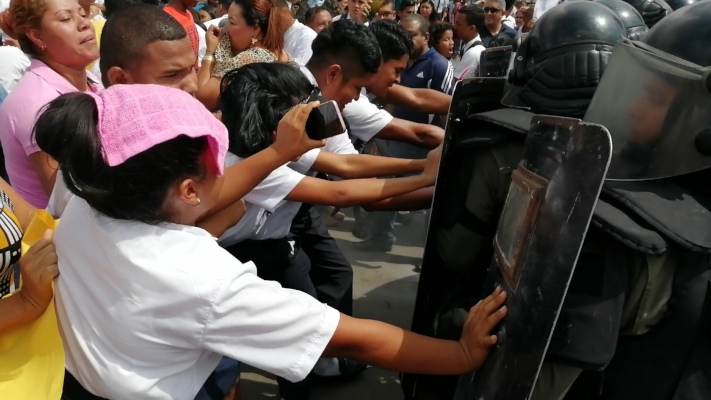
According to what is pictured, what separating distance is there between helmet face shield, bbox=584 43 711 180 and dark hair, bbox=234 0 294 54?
2.87m

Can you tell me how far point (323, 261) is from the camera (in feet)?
9.61

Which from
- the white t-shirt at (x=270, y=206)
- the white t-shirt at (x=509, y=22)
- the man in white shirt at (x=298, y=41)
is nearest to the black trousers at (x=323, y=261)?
the white t-shirt at (x=270, y=206)

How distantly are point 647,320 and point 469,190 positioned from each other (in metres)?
0.66

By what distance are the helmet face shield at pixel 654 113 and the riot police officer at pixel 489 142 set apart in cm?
16

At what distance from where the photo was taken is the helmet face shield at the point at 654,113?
1.35m

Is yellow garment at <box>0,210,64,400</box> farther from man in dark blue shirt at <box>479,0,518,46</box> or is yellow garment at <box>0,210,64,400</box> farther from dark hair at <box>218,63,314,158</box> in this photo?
man in dark blue shirt at <box>479,0,518,46</box>

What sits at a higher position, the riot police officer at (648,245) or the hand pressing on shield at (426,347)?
the riot police officer at (648,245)

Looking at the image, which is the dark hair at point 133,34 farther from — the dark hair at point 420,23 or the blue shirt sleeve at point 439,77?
the dark hair at point 420,23

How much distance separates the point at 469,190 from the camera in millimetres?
1849

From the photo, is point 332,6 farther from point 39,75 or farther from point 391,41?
point 39,75

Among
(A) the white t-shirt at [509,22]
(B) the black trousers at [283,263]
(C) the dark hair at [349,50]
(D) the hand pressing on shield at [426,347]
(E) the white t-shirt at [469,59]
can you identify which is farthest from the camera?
(A) the white t-shirt at [509,22]

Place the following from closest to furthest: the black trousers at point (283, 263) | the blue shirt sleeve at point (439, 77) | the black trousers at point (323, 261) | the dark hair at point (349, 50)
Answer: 1. the black trousers at point (283, 263)
2. the dark hair at point (349, 50)
3. the black trousers at point (323, 261)
4. the blue shirt sleeve at point (439, 77)

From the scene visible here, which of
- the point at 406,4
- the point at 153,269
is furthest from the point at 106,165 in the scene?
the point at 406,4

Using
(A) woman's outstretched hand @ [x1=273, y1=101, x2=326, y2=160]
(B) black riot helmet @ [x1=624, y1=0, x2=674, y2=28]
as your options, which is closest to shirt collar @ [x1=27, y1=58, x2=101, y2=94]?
(A) woman's outstretched hand @ [x1=273, y1=101, x2=326, y2=160]
